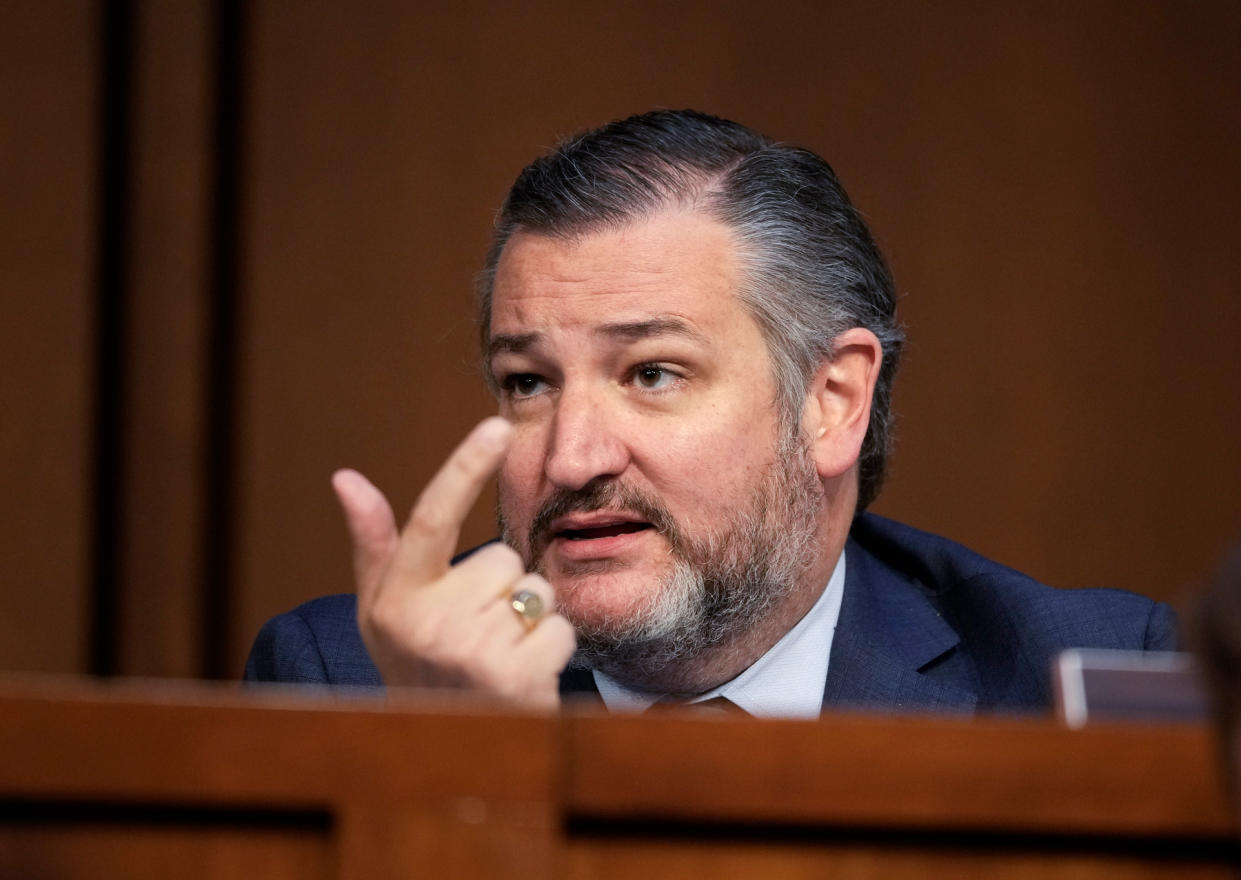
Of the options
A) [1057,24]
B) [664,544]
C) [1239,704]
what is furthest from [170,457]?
[1239,704]

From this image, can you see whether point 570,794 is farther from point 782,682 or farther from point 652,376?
point 782,682

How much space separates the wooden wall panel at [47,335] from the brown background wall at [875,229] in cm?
19

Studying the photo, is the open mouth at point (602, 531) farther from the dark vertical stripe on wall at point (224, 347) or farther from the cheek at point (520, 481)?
the dark vertical stripe on wall at point (224, 347)

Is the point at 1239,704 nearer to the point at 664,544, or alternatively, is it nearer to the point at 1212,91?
the point at 664,544

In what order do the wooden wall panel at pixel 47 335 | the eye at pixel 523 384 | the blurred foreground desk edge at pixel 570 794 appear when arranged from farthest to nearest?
1. the wooden wall panel at pixel 47 335
2. the eye at pixel 523 384
3. the blurred foreground desk edge at pixel 570 794

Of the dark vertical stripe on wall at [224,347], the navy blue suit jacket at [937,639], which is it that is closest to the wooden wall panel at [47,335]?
the dark vertical stripe on wall at [224,347]

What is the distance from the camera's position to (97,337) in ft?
7.12

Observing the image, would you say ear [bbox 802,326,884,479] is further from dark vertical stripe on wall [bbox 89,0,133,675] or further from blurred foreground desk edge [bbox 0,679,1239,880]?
dark vertical stripe on wall [bbox 89,0,133,675]

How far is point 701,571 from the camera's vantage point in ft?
4.81

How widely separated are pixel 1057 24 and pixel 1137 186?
0.96ft

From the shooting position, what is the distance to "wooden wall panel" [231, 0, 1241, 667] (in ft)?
7.54

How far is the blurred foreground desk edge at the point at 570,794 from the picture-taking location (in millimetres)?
627

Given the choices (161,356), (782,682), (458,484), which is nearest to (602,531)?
(782,682)

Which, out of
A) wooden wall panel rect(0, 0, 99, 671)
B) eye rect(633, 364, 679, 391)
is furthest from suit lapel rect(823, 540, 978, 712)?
wooden wall panel rect(0, 0, 99, 671)
